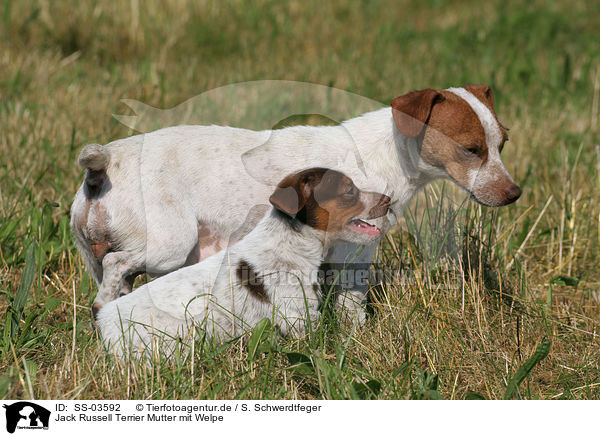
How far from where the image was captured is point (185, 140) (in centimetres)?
415

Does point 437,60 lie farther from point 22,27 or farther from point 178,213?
point 178,213

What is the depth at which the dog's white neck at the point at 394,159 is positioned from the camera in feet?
13.5

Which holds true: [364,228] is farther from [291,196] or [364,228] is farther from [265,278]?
[265,278]

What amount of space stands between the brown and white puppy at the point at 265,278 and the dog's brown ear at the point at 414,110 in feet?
1.38

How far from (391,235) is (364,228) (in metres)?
1.31

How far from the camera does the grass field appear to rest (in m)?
3.56

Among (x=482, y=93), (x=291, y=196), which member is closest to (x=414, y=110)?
(x=482, y=93)

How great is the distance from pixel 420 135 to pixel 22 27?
656 cm

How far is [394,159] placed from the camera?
4129 millimetres

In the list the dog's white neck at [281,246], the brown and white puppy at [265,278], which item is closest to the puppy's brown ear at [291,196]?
the brown and white puppy at [265,278]

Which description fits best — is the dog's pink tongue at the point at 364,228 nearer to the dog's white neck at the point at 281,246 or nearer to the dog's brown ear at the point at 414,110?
the dog's white neck at the point at 281,246

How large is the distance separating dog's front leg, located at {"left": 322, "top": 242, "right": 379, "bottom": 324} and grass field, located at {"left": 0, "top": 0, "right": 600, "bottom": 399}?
0.12 meters
